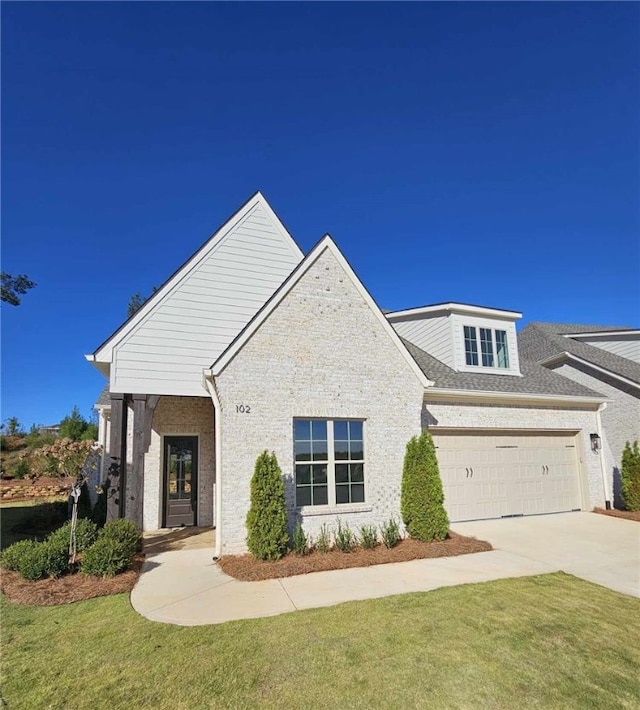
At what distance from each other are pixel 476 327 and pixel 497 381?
6.93 ft

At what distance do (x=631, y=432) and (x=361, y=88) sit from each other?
14758mm

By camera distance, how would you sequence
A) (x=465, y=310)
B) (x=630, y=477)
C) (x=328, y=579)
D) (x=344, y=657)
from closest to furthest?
1. (x=344, y=657)
2. (x=328, y=579)
3. (x=630, y=477)
4. (x=465, y=310)

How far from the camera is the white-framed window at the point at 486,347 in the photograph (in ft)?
49.0

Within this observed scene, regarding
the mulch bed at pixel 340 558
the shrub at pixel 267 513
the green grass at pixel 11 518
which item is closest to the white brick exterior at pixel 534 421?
the mulch bed at pixel 340 558

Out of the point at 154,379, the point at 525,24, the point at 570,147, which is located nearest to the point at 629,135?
the point at 570,147

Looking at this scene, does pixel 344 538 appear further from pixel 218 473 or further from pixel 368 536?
pixel 218 473

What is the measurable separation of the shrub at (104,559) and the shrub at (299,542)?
317 cm

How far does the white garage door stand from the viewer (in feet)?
40.9

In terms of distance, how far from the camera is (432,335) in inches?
612

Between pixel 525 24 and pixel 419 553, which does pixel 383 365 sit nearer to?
pixel 419 553

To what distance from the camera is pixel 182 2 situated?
10.1 metres

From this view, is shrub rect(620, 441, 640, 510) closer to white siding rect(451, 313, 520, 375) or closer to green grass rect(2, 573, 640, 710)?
white siding rect(451, 313, 520, 375)

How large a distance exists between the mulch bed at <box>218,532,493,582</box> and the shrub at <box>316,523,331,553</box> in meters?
0.12

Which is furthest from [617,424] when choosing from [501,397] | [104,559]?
[104,559]
